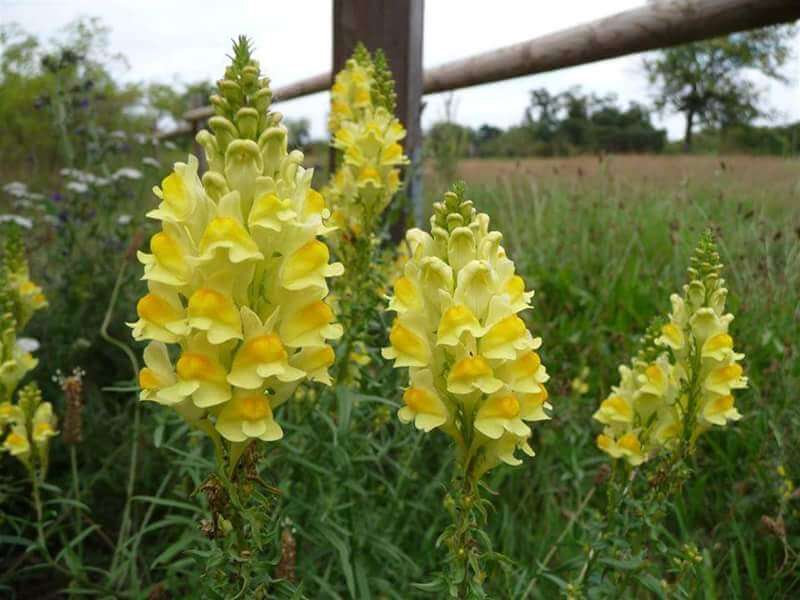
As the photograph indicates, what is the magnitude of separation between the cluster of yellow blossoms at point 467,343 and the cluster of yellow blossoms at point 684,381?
67cm

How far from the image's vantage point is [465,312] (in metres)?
1.21

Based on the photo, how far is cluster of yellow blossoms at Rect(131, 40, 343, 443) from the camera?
1.12 metres

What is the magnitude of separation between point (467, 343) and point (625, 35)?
8.71 feet

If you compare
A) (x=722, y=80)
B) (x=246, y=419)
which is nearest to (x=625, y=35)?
(x=246, y=419)

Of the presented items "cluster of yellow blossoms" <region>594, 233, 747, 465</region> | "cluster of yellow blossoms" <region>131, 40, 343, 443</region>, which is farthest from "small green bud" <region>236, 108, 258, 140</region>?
"cluster of yellow blossoms" <region>594, 233, 747, 465</region>

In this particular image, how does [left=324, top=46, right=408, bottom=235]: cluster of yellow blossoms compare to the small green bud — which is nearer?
the small green bud

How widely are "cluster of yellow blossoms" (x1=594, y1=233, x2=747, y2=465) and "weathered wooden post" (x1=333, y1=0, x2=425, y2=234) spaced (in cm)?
204

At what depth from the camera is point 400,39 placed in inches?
151

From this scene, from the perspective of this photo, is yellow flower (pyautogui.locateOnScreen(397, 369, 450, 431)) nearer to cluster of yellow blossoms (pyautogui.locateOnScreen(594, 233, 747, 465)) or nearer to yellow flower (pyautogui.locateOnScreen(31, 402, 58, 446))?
cluster of yellow blossoms (pyautogui.locateOnScreen(594, 233, 747, 465))

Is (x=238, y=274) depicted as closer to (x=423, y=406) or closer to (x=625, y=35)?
(x=423, y=406)

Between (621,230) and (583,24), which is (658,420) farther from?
(621,230)

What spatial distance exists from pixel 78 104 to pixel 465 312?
17.3ft

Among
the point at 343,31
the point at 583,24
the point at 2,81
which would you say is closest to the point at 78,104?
the point at 343,31

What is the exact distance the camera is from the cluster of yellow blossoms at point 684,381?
1752mm
